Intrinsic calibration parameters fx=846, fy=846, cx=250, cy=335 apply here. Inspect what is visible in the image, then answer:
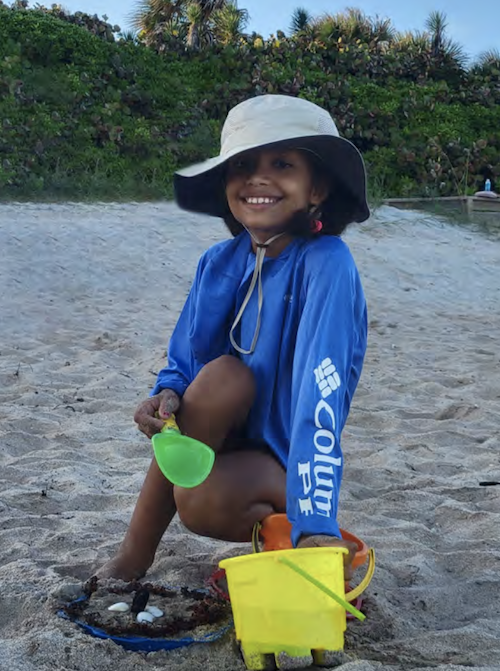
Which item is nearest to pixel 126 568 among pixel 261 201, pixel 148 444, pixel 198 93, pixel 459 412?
pixel 261 201

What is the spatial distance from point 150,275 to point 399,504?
438 cm

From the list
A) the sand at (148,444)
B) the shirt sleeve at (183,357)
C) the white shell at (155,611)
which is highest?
the shirt sleeve at (183,357)

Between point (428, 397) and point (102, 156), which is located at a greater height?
point (102, 156)

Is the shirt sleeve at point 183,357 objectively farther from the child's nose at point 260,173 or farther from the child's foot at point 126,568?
the child's foot at point 126,568

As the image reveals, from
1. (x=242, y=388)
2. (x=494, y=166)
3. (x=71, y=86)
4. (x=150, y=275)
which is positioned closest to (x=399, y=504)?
(x=242, y=388)

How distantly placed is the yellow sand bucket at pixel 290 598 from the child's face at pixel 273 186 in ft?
2.53

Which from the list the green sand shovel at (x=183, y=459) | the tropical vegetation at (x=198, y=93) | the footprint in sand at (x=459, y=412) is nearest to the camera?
the green sand shovel at (x=183, y=459)

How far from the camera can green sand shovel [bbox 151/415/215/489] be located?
1671mm

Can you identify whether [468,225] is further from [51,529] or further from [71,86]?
[51,529]

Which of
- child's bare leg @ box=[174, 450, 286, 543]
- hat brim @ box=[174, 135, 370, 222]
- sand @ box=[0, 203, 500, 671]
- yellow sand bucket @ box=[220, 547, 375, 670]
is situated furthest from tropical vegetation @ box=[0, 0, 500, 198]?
yellow sand bucket @ box=[220, 547, 375, 670]

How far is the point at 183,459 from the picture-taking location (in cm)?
169

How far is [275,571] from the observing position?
4.49 ft

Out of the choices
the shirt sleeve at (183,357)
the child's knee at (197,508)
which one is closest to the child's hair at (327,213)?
the shirt sleeve at (183,357)

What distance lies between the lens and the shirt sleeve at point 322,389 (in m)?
1.54
